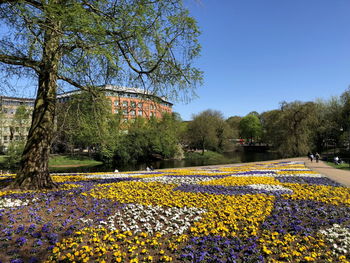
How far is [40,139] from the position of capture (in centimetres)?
787

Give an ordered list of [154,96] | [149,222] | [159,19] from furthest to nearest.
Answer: [154,96] → [159,19] → [149,222]

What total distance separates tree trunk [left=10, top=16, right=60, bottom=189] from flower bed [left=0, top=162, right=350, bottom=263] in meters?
0.72

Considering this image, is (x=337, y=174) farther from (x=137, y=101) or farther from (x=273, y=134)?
(x=273, y=134)

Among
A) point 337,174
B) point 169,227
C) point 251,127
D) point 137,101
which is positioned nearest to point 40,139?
point 137,101

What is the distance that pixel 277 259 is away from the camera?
14.3 ft

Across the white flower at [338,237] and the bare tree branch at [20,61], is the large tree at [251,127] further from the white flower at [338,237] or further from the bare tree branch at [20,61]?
the bare tree branch at [20,61]

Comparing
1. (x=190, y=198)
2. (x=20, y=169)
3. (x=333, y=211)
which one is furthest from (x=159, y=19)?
(x=333, y=211)

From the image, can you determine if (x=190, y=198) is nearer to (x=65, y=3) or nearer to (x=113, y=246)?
(x=113, y=246)

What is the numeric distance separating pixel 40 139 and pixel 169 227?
5.45 meters

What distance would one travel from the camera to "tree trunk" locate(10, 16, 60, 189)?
7669 mm

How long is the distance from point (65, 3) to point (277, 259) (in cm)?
746

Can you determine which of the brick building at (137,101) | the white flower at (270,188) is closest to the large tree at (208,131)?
the white flower at (270,188)

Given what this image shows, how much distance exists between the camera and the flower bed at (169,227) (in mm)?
4352

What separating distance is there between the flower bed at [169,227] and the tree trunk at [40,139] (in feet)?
2.36
